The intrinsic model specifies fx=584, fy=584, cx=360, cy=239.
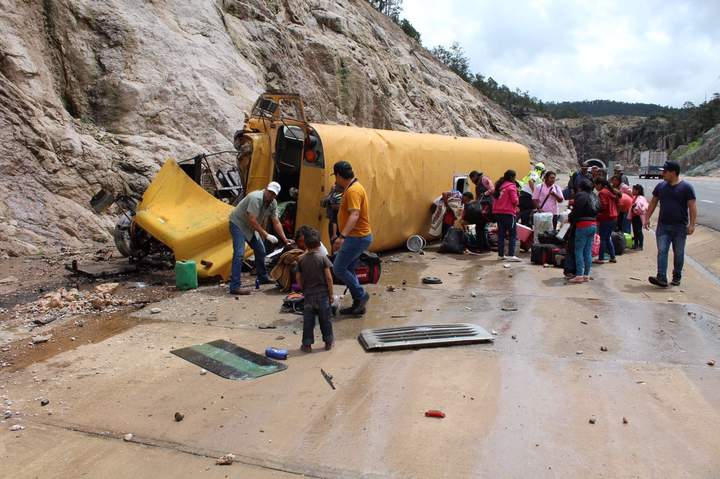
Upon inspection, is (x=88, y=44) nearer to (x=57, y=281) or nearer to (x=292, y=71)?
(x=57, y=281)

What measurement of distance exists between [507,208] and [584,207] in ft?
5.98

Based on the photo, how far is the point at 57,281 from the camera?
8039 millimetres

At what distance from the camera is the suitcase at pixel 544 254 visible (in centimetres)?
993

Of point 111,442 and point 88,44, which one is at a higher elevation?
point 88,44

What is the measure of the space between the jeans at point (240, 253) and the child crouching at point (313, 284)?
8.04 feet

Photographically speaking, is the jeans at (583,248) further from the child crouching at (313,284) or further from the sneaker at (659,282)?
the child crouching at (313,284)

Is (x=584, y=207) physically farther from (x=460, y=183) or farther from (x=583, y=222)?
(x=460, y=183)

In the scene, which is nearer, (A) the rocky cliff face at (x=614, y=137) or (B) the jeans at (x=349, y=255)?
(B) the jeans at (x=349, y=255)

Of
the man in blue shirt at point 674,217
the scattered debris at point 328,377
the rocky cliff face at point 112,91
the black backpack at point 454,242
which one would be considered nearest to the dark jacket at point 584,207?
the man in blue shirt at point 674,217

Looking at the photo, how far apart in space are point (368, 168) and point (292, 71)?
1339 centimetres

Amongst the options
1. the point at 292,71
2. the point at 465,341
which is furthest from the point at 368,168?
the point at 292,71

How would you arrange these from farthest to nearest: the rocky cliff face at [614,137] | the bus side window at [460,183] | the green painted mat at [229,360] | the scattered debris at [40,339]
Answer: the rocky cliff face at [614,137], the bus side window at [460,183], the scattered debris at [40,339], the green painted mat at [229,360]

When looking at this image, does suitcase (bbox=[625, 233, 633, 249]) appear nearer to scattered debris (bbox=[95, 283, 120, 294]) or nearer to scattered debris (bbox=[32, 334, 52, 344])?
scattered debris (bbox=[95, 283, 120, 294])

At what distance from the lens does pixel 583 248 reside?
8461mm
